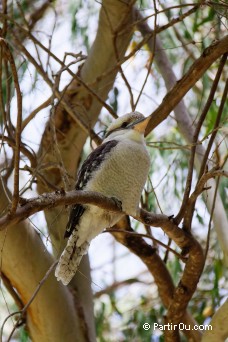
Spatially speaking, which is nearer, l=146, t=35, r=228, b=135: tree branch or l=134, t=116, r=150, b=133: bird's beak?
l=146, t=35, r=228, b=135: tree branch

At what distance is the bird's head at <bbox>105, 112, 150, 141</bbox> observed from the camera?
2543 millimetres

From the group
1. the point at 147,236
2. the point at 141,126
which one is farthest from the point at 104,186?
the point at 141,126

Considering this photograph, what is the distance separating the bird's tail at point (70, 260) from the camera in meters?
2.27

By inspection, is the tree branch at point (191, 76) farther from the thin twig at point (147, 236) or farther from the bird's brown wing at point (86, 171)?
the thin twig at point (147, 236)

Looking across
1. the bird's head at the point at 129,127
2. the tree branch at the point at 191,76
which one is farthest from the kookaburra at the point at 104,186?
the tree branch at the point at 191,76

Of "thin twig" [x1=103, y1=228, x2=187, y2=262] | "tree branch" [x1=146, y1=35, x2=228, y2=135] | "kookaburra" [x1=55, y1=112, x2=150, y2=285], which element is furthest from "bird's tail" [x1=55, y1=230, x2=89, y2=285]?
"tree branch" [x1=146, y1=35, x2=228, y2=135]

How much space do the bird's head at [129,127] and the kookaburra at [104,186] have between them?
12 centimetres

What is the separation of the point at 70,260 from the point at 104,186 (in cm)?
29

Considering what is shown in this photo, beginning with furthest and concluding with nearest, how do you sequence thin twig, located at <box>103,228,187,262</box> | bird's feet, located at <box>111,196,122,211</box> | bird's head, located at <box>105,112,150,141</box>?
bird's head, located at <box>105,112,150,141</box>
thin twig, located at <box>103,228,187,262</box>
bird's feet, located at <box>111,196,122,211</box>

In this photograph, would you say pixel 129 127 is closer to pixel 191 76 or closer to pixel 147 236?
pixel 191 76

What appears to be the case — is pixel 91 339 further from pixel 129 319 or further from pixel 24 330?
pixel 129 319

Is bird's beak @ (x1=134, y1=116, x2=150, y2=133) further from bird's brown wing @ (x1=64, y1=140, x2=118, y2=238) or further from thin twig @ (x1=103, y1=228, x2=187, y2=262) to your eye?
thin twig @ (x1=103, y1=228, x2=187, y2=262)

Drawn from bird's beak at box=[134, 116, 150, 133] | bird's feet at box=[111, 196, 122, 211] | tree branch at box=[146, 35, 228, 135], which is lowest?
bird's feet at box=[111, 196, 122, 211]

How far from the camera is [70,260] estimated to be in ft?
7.56
